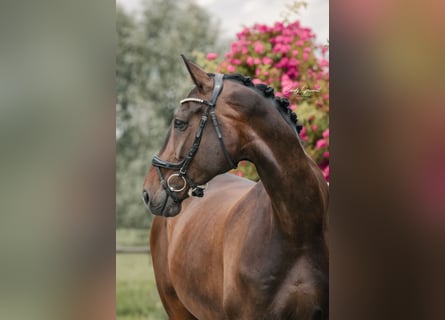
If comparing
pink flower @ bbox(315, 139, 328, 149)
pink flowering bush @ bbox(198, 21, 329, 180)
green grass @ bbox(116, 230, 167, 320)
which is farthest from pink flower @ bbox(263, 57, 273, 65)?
green grass @ bbox(116, 230, 167, 320)

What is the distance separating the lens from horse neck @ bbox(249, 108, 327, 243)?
2570 mm

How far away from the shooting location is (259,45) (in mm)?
5695

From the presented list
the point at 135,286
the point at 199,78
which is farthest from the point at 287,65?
the point at 135,286

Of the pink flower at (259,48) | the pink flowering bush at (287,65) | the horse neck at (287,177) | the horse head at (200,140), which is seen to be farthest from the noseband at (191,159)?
the pink flower at (259,48)

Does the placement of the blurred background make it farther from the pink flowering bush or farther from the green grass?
the pink flowering bush

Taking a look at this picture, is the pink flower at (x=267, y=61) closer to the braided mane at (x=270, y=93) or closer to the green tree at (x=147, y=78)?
Result: the braided mane at (x=270, y=93)

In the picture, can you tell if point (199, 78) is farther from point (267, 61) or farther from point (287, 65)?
point (287, 65)

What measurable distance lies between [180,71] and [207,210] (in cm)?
655

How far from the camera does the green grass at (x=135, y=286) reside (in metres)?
8.67
